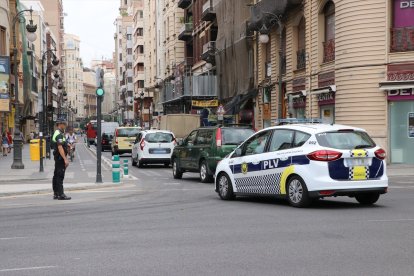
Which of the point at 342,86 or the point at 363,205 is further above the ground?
the point at 342,86

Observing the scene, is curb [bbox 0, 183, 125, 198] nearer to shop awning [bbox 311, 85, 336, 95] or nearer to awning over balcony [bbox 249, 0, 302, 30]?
shop awning [bbox 311, 85, 336, 95]

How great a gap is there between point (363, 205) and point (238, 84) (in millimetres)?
30114

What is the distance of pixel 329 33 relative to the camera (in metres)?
29.5

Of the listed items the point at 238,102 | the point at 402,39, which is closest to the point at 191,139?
the point at 402,39

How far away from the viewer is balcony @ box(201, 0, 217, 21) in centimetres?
4988

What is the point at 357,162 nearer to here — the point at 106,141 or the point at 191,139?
the point at 191,139

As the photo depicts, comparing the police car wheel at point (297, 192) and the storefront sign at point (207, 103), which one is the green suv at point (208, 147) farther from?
the storefront sign at point (207, 103)

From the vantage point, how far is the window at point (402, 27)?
2584 cm

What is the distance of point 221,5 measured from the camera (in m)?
46.9

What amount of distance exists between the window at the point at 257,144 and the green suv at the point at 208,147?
4.88m

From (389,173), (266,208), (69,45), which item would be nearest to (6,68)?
(389,173)

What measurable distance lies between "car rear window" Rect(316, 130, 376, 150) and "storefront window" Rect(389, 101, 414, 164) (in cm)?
1430

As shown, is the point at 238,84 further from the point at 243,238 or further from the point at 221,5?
the point at 243,238

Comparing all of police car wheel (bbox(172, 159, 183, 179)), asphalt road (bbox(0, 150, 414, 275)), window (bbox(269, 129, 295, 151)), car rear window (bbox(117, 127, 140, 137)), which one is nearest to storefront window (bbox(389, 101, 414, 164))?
police car wheel (bbox(172, 159, 183, 179))
